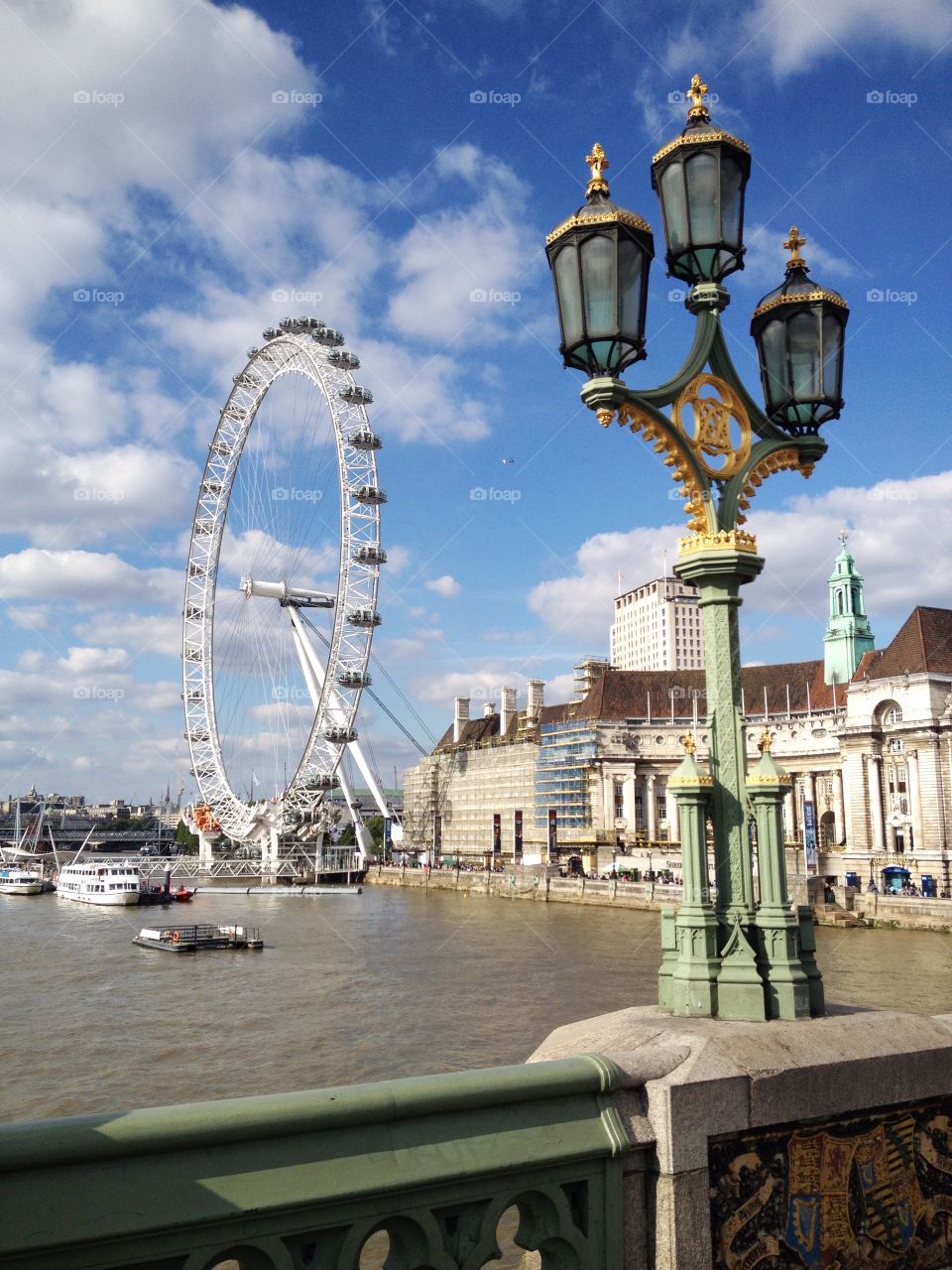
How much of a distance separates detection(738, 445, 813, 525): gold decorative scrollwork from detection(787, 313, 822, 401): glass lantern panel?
38cm

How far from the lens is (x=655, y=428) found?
18.6ft

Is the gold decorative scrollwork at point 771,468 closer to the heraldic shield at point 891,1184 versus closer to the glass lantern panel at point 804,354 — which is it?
the glass lantern panel at point 804,354

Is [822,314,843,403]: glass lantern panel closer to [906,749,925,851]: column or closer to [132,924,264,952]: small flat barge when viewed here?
[132,924,264,952]: small flat barge

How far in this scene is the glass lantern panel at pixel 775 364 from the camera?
21.1 feet

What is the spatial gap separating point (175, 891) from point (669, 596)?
330ft

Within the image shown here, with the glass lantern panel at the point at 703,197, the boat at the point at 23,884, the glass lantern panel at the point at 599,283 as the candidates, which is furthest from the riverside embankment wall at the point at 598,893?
the glass lantern panel at the point at 599,283

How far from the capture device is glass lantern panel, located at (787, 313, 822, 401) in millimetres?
6352

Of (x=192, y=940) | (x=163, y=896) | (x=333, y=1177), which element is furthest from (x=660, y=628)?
(x=333, y=1177)

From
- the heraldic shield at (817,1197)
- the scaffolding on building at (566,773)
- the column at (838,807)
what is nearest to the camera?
the heraldic shield at (817,1197)

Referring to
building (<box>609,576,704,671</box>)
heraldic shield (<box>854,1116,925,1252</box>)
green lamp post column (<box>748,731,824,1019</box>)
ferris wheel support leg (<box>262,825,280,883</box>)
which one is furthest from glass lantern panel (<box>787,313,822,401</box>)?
building (<box>609,576,704,671</box>)

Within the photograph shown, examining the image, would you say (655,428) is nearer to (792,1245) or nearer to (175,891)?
(792,1245)

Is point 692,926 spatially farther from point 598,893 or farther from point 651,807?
point 651,807

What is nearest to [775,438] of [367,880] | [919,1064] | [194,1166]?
[919,1064]

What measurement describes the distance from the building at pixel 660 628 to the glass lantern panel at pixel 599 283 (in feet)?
474
